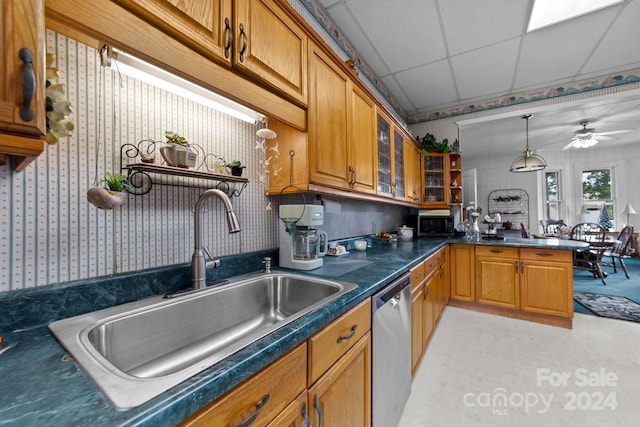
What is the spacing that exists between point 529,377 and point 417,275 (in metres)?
1.05

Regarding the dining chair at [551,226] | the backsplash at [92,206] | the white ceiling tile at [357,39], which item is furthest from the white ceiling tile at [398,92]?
the dining chair at [551,226]

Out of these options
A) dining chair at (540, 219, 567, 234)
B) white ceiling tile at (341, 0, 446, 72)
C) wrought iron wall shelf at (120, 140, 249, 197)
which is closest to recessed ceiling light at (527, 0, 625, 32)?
white ceiling tile at (341, 0, 446, 72)

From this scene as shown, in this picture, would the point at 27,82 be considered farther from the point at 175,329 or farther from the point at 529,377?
the point at 529,377

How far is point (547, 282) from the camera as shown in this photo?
2648 mm

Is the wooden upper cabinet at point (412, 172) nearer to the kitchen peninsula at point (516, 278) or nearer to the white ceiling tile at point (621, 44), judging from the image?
the kitchen peninsula at point (516, 278)

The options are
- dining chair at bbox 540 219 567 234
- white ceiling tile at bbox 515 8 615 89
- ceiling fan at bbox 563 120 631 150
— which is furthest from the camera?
dining chair at bbox 540 219 567 234

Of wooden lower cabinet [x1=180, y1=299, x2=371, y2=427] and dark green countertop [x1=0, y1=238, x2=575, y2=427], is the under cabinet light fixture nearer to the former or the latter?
dark green countertop [x1=0, y1=238, x2=575, y2=427]

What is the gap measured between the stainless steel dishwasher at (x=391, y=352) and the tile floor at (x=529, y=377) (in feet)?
0.77

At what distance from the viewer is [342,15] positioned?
2.13 metres

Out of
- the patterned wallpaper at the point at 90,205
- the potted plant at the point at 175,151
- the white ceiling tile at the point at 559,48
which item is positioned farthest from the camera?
the white ceiling tile at the point at 559,48

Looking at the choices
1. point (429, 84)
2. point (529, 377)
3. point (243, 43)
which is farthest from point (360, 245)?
point (429, 84)

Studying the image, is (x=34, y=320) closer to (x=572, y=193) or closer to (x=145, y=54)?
(x=145, y=54)

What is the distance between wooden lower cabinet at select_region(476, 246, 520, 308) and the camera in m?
2.81

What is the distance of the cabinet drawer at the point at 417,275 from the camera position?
1735mm
